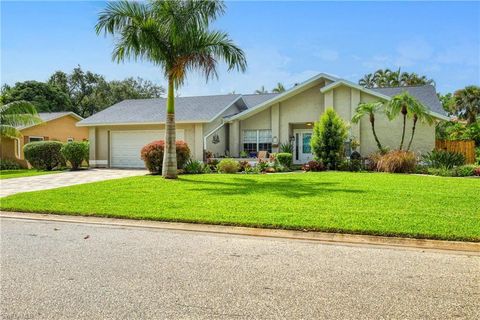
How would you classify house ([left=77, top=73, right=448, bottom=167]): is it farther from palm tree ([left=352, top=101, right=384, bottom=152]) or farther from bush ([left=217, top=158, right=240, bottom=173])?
bush ([left=217, top=158, right=240, bottom=173])

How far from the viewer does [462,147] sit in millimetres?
19875

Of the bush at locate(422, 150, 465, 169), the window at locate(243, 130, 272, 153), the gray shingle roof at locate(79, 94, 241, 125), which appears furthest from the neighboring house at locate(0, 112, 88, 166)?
the bush at locate(422, 150, 465, 169)

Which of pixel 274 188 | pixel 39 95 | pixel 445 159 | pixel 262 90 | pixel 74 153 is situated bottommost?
pixel 274 188

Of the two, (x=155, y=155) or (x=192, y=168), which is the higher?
(x=155, y=155)

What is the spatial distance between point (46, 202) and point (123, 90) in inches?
1638

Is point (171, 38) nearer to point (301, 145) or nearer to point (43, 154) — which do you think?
point (301, 145)

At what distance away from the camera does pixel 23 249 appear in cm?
556

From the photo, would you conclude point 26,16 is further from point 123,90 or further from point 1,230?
point 123,90

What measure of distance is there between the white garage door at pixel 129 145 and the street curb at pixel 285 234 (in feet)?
49.4

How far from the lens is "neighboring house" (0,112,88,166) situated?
2612cm

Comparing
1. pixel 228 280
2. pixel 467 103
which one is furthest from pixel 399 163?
pixel 467 103

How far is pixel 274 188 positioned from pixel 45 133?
2308cm

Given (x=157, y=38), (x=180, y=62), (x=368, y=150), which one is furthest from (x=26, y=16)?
(x=368, y=150)

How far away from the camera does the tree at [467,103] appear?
4159 cm
